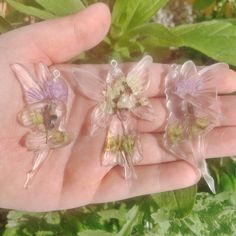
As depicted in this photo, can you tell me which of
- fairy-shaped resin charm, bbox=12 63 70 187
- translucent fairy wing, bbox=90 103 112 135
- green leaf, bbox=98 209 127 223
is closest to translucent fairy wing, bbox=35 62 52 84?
fairy-shaped resin charm, bbox=12 63 70 187

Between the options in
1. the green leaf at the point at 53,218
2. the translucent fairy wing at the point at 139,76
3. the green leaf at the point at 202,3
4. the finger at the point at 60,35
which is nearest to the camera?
the finger at the point at 60,35

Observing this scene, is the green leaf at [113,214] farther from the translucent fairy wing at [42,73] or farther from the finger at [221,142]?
the translucent fairy wing at [42,73]

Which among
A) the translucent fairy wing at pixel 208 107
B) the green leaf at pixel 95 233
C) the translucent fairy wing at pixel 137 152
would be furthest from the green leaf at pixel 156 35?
the green leaf at pixel 95 233

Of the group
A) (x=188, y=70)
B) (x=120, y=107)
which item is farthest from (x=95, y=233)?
(x=188, y=70)

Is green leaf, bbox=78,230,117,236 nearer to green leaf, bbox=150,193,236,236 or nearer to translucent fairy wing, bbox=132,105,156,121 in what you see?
green leaf, bbox=150,193,236,236

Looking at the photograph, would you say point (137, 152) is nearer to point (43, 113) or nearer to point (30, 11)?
point (43, 113)

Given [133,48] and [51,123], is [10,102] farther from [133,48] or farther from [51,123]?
[133,48]
